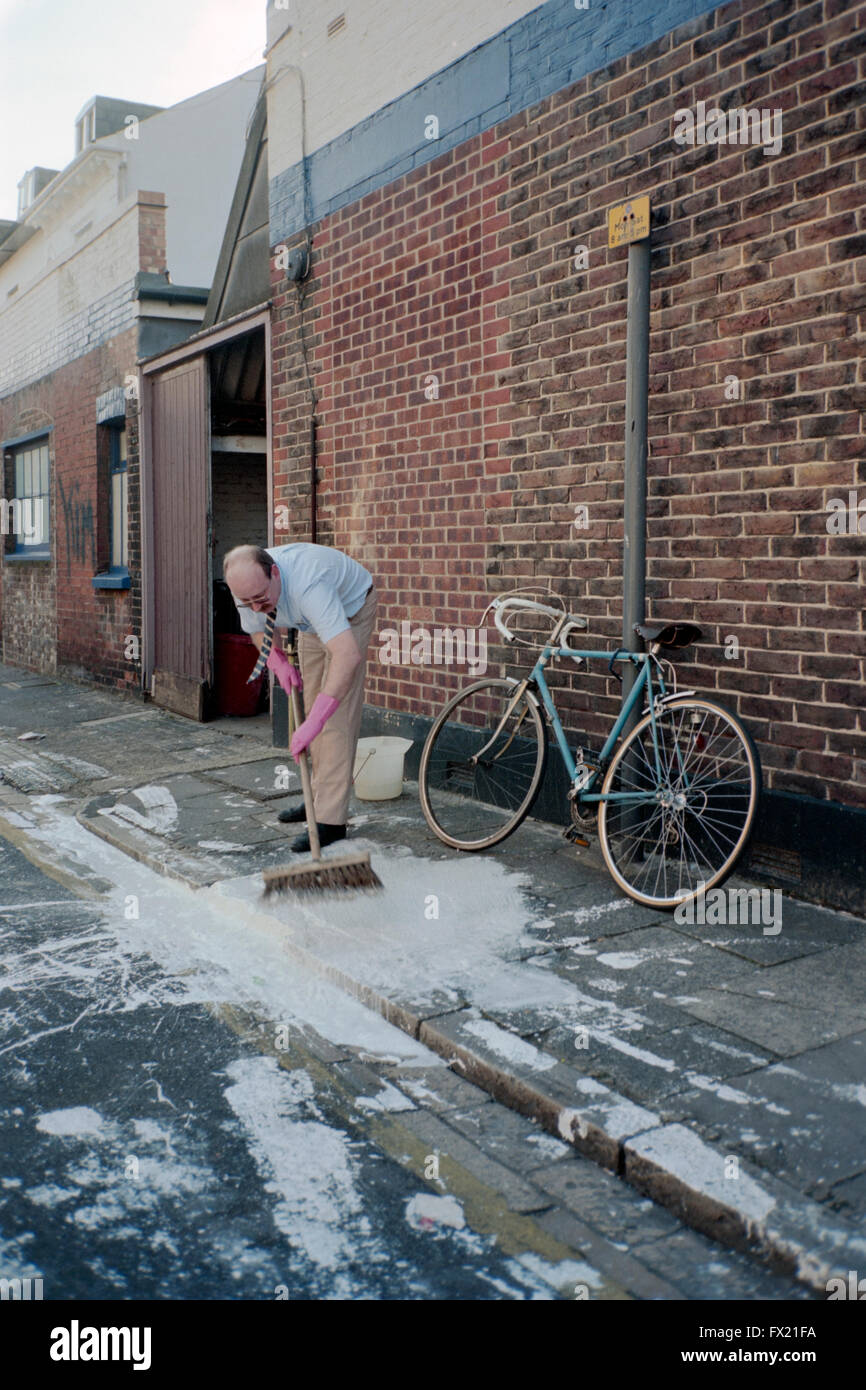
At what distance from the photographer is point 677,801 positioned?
16.2 feet

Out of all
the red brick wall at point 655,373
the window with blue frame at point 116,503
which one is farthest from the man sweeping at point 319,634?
the window with blue frame at point 116,503

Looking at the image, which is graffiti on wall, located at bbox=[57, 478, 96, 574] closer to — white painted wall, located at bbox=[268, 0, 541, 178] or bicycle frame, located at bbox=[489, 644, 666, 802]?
white painted wall, located at bbox=[268, 0, 541, 178]

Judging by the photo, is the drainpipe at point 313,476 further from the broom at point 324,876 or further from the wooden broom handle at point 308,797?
the broom at point 324,876

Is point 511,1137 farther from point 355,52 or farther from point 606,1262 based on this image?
point 355,52

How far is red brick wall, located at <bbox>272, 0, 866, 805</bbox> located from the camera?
4625 mm

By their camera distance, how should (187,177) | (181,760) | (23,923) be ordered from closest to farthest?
(23,923) → (181,760) → (187,177)

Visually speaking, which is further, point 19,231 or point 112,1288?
point 19,231

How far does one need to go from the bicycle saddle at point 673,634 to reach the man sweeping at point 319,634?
1279mm

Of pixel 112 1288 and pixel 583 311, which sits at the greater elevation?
pixel 583 311

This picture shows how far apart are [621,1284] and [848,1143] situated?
76 cm

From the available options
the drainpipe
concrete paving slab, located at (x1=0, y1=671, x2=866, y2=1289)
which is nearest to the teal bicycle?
concrete paving slab, located at (x1=0, y1=671, x2=866, y2=1289)

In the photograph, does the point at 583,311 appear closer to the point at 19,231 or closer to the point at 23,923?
the point at 23,923
